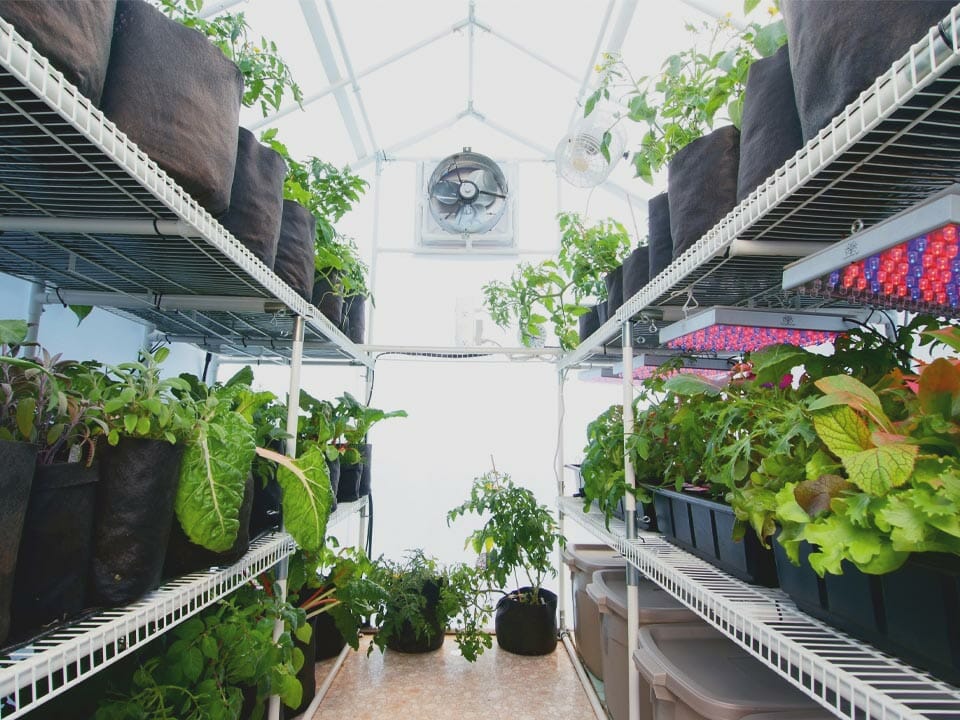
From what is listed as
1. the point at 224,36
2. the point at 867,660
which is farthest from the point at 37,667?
the point at 224,36

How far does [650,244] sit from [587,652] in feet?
5.30

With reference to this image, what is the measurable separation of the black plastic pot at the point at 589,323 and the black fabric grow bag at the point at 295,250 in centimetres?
119

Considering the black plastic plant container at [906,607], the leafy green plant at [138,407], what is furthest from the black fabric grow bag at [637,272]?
the leafy green plant at [138,407]

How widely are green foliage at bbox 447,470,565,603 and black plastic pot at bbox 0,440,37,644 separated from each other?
2.00 m

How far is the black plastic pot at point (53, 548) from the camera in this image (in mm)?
666

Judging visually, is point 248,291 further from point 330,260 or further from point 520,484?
point 520,484

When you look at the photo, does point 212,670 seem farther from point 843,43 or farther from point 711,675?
point 843,43

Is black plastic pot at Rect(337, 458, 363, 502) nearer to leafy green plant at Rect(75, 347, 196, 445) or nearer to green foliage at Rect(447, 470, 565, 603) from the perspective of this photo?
green foliage at Rect(447, 470, 565, 603)

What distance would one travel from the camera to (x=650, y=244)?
1.44 m

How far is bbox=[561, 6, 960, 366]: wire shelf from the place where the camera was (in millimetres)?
542

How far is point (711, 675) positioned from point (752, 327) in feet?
2.30

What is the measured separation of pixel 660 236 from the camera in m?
1.40

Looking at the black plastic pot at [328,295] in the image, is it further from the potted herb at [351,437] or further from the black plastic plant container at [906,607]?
the black plastic plant container at [906,607]

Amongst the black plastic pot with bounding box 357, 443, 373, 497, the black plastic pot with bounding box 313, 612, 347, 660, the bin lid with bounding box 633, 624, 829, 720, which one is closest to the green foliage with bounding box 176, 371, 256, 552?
the bin lid with bounding box 633, 624, 829, 720
